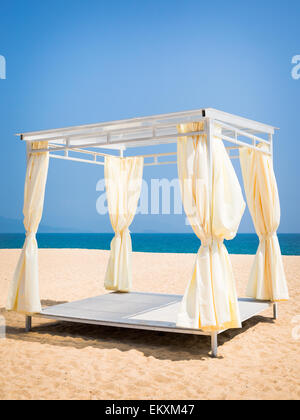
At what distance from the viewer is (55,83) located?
54406 millimetres

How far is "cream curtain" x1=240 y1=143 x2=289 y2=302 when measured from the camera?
246 inches

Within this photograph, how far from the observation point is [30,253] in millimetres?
5617

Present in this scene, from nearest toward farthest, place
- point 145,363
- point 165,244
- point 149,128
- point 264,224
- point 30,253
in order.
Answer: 1. point 145,363
2. point 149,128
3. point 30,253
4. point 264,224
5. point 165,244

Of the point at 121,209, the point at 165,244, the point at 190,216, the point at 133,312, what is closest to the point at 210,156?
the point at 190,216

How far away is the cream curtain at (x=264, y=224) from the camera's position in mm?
6242

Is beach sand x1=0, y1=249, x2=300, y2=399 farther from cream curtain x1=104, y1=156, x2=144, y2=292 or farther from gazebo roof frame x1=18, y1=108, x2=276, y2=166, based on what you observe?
gazebo roof frame x1=18, y1=108, x2=276, y2=166

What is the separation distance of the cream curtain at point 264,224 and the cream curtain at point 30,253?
291 cm

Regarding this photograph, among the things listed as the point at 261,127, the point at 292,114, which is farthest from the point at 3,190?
the point at 261,127

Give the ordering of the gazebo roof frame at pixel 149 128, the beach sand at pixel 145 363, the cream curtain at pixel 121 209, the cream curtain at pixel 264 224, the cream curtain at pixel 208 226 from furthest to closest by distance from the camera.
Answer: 1. the cream curtain at pixel 121 209
2. the cream curtain at pixel 264 224
3. the gazebo roof frame at pixel 149 128
4. the cream curtain at pixel 208 226
5. the beach sand at pixel 145 363

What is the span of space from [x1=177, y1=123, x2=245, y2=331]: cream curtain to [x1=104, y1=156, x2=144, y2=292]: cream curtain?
2566 millimetres

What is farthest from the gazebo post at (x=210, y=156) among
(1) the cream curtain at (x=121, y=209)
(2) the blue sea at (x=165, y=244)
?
(2) the blue sea at (x=165, y=244)

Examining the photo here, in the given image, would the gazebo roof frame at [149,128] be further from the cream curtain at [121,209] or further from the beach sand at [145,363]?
the beach sand at [145,363]

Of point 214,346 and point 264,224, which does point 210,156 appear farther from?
point 264,224

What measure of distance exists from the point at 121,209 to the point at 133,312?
2.15 meters
